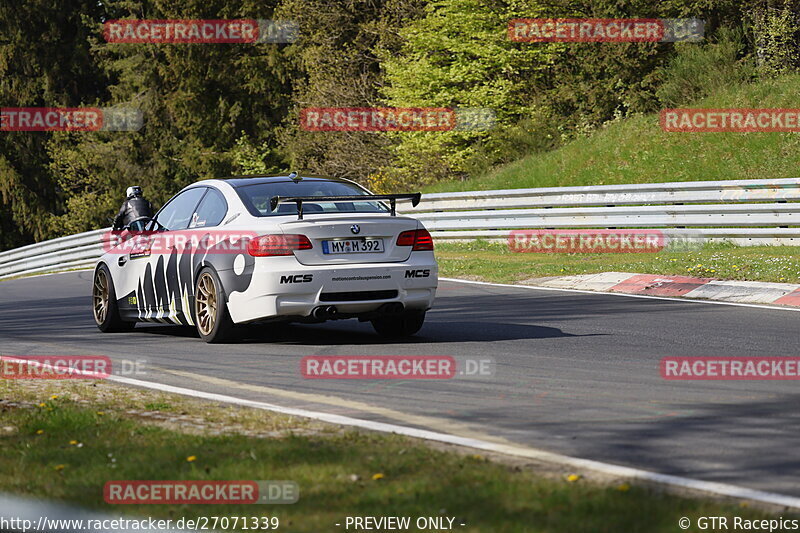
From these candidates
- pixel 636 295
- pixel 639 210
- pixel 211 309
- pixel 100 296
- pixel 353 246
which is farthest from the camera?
pixel 639 210

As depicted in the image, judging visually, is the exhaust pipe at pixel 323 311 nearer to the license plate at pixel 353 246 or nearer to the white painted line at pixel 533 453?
the license plate at pixel 353 246

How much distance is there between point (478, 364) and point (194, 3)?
161 ft

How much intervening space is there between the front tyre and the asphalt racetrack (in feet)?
0.52

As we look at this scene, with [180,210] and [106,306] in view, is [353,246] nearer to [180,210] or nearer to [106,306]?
[180,210]

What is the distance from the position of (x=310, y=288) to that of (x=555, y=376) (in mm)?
2616

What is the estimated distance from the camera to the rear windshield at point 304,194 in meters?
10.6

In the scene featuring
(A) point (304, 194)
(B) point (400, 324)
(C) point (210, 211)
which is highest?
(A) point (304, 194)

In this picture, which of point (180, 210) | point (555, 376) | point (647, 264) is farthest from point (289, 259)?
point (647, 264)

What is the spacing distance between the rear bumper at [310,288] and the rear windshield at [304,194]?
689mm

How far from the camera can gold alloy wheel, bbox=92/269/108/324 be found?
Result: 12734mm

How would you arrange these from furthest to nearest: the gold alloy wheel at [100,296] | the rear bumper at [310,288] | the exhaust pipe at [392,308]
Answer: the gold alloy wheel at [100,296]
the exhaust pipe at [392,308]
the rear bumper at [310,288]

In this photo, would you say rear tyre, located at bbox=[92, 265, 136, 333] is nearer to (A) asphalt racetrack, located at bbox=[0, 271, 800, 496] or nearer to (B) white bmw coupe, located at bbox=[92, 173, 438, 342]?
→ (A) asphalt racetrack, located at bbox=[0, 271, 800, 496]

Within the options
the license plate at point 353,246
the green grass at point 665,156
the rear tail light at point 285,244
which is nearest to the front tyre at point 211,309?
the rear tail light at point 285,244

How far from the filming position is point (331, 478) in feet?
16.8
